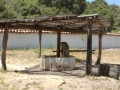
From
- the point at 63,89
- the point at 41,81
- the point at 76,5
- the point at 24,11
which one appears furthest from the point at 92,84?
the point at 76,5

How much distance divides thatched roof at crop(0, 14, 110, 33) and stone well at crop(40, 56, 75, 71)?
5.70 ft

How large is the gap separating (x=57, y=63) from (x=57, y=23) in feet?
6.59

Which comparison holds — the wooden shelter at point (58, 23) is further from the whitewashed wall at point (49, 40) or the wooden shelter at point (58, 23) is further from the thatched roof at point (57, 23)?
the whitewashed wall at point (49, 40)

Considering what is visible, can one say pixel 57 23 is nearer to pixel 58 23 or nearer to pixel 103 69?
pixel 58 23

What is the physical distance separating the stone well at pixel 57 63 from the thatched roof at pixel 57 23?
1736mm

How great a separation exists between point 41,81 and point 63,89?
101cm

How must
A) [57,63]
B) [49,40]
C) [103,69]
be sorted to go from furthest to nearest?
[49,40], [57,63], [103,69]

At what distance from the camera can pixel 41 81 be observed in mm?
8883

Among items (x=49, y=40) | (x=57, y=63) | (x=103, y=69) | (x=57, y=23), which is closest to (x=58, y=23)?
(x=57, y=23)

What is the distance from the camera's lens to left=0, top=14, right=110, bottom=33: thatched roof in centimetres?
1034

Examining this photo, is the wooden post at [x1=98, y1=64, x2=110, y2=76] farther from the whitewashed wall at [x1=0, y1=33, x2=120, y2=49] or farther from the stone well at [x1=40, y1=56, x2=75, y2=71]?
the whitewashed wall at [x1=0, y1=33, x2=120, y2=49]

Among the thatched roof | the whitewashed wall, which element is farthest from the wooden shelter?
the whitewashed wall

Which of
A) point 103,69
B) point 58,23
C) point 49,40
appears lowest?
point 103,69

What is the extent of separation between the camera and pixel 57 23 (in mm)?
12203
